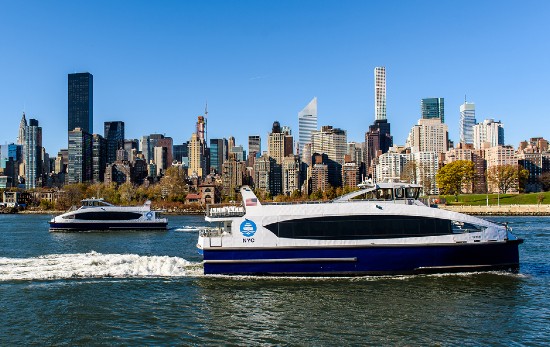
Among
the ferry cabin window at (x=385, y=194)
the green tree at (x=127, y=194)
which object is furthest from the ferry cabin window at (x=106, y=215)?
the green tree at (x=127, y=194)

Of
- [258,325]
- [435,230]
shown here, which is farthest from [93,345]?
[435,230]

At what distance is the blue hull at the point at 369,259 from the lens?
28.2 meters

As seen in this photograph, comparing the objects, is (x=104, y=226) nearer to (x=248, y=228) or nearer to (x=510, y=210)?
(x=248, y=228)

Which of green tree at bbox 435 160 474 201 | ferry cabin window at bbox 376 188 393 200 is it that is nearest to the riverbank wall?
green tree at bbox 435 160 474 201

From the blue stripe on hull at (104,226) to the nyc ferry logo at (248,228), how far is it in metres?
42.9

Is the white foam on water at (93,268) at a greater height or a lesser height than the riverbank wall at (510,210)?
lesser

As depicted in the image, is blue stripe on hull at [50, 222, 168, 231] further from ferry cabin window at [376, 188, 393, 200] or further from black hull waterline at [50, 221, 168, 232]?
ferry cabin window at [376, 188, 393, 200]

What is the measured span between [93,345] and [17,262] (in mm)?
18892

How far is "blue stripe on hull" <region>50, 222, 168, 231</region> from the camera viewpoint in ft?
223

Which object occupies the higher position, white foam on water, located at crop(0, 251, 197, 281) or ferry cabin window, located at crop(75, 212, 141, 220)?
ferry cabin window, located at crop(75, 212, 141, 220)

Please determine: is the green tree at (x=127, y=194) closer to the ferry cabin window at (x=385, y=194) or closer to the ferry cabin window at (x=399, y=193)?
the ferry cabin window at (x=385, y=194)

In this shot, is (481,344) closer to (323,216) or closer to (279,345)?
(279,345)

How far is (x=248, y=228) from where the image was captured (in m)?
28.8

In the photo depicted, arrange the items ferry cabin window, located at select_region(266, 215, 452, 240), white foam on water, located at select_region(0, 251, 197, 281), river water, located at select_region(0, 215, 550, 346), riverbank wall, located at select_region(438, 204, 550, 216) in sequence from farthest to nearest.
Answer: riverbank wall, located at select_region(438, 204, 550, 216)
white foam on water, located at select_region(0, 251, 197, 281)
ferry cabin window, located at select_region(266, 215, 452, 240)
river water, located at select_region(0, 215, 550, 346)
